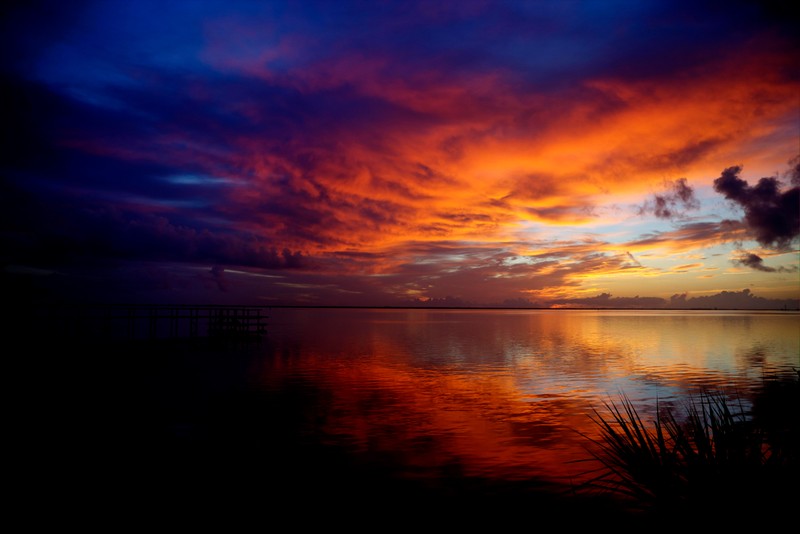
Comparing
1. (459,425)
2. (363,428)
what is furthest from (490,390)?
(363,428)

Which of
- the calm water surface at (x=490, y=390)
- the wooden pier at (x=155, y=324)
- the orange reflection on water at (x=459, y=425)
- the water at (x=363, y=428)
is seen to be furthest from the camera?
the wooden pier at (x=155, y=324)

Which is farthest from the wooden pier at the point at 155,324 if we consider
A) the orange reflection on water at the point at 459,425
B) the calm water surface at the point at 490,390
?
the orange reflection on water at the point at 459,425

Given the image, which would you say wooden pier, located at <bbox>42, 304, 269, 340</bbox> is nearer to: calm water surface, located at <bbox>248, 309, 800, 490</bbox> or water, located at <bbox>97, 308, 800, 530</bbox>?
calm water surface, located at <bbox>248, 309, 800, 490</bbox>

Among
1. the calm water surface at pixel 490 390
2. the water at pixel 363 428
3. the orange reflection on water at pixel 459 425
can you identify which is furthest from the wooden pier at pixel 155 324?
the orange reflection on water at pixel 459 425

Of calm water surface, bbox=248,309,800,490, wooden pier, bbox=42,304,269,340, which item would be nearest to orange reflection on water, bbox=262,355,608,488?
calm water surface, bbox=248,309,800,490

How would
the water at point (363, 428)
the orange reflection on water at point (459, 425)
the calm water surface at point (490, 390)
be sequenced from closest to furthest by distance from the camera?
the water at point (363, 428), the orange reflection on water at point (459, 425), the calm water surface at point (490, 390)

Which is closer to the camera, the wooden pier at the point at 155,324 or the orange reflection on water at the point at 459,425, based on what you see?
the orange reflection on water at the point at 459,425

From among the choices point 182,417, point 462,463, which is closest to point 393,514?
point 462,463

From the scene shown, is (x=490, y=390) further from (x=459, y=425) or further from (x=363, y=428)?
(x=363, y=428)

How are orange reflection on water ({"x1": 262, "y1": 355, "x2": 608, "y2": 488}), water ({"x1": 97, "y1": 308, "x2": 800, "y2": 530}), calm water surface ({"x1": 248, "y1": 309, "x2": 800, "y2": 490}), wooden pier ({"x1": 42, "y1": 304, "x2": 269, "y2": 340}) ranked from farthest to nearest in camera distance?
wooden pier ({"x1": 42, "y1": 304, "x2": 269, "y2": 340}) → calm water surface ({"x1": 248, "y1": 309, "x2": 800, "y2": 490}) → orange reflection on water ({"x1": 262, "y1": 355, "x2": 608, "y2": 488}) → water ({"x1": 97, "y1": 308, "x2": 800, "y2": 530})

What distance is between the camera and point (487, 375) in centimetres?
3875

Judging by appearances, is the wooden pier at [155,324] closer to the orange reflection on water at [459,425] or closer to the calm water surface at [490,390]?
the calm water surface at [490,390]

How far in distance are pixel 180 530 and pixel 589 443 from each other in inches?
590

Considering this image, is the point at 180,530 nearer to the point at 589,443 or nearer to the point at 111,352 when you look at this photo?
the point at 589,443
